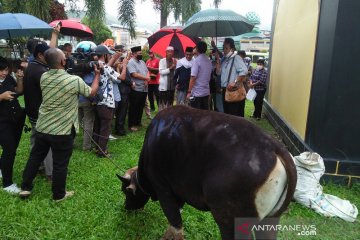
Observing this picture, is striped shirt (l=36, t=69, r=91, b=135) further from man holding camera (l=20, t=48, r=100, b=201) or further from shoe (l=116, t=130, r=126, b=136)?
shoe (l=116, t=130, r=126, b=136)

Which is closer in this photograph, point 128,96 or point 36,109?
point 36,109

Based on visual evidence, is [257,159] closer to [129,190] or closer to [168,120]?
[168,120]

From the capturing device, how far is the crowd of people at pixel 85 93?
3.65m

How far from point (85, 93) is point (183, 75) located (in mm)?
3841

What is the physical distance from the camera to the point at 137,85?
23.1 ft

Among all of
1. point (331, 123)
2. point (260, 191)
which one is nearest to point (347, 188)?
point (331, 123)

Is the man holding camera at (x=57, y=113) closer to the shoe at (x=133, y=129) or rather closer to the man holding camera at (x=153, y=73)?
the shoe at (x=133, y=129)

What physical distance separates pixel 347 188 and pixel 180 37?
5867 mm

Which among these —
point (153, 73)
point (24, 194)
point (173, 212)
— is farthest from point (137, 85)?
point (173, 212)

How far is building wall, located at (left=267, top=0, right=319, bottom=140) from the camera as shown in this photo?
5.14 m

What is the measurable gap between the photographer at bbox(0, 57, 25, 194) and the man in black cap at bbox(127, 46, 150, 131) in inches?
116

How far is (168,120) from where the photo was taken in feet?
9.18

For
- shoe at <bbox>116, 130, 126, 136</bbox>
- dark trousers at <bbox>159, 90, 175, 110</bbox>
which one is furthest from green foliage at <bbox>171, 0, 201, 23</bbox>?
shoe at <bbox>116, 130, 126, 136</bbox>

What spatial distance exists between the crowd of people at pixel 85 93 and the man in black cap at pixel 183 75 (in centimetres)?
2
